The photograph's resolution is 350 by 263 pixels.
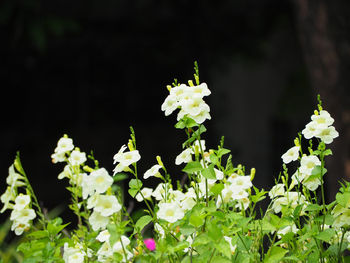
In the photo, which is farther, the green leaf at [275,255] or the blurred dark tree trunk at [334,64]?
the blurred dark tree trunk at [334,64]

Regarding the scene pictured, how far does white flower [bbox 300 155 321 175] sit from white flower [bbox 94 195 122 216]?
0.48 m

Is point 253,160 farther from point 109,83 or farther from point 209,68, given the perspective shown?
point 109,83

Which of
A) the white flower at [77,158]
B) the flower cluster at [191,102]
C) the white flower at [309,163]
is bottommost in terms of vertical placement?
the white flower at [77,158]

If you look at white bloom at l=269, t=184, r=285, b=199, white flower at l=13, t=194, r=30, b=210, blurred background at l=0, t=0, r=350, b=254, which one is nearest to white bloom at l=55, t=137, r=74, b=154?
white flower at l=13, t=194, r=30, b=210

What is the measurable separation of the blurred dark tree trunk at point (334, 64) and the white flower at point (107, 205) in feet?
7.97

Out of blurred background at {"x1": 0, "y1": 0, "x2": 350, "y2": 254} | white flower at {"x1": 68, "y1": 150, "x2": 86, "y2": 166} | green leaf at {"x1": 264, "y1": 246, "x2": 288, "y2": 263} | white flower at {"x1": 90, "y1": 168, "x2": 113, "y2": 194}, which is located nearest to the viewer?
white flower at {"x1": 90, "y1": 168, "x2": 113, "y2": 194}

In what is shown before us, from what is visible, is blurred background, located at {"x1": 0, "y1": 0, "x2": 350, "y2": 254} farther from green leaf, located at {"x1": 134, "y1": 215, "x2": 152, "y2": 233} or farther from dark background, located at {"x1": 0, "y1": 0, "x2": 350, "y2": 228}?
green leaf, located at {"x1": 134, "y1": 215, "x2": 152, "y2": 233}

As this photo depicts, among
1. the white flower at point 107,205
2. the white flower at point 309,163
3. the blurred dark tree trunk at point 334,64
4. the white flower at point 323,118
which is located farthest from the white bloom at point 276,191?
the blurred dark tree trunk at point 334,64

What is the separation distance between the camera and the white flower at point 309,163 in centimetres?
144

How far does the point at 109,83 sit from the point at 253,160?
2.16m

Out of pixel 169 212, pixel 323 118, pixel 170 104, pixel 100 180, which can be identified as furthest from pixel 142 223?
pixel 323 118

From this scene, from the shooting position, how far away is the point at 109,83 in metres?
7.10

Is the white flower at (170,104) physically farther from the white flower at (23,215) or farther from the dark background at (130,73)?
the dark background at (130,73)

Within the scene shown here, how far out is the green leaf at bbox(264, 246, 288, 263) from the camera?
4.55ft
